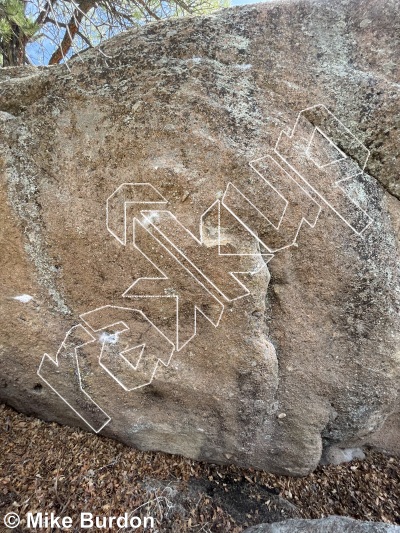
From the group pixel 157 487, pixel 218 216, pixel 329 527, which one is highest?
pixel 218 216

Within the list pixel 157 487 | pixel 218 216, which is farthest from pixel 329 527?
pixel 218 216

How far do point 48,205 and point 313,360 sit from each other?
1508mm

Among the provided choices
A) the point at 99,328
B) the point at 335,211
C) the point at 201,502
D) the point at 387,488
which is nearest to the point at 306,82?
the point at 335,211

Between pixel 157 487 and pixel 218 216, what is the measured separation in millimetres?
1426

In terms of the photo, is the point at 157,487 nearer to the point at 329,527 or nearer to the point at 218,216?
the point at 329,527

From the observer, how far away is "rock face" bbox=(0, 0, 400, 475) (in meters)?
1.72

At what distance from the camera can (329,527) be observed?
1639 millimetres

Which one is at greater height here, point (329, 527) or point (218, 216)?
point (218, 216)

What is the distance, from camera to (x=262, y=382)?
1.90 metres

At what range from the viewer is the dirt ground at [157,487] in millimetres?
1869

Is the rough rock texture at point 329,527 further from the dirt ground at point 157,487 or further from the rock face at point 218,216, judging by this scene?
the rock face at point 218,216

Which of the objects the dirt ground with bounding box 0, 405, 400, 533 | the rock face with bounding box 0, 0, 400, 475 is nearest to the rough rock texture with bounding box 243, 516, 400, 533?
the dirt ground with bounding box 0, 405, 400, 533

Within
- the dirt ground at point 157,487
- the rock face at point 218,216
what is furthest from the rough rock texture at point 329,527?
the rock face at point 218,216

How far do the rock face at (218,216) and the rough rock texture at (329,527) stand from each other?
43 cm
